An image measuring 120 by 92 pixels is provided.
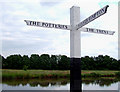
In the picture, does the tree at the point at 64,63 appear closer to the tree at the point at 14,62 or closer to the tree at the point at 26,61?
the tree at the point at 26,61

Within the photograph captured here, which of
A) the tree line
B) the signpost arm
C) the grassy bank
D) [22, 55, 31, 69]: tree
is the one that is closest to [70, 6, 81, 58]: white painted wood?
the signpost arm

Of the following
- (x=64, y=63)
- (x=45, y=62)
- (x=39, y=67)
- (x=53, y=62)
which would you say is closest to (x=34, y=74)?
(x=39, y=67)

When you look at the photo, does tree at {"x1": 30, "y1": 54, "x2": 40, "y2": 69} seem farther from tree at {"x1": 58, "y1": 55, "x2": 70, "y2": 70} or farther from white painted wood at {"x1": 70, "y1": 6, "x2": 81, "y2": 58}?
white painted wood at {"x1": 70, "y1": 6, "x2": 81, "y2": 58}

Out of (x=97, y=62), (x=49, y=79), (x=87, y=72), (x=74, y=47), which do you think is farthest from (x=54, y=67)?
(x=74, y=47)

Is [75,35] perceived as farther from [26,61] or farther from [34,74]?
[26,61]

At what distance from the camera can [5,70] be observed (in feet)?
13.2

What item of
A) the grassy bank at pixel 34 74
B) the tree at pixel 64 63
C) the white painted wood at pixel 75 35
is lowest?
the grassy bank at pixel 34 74

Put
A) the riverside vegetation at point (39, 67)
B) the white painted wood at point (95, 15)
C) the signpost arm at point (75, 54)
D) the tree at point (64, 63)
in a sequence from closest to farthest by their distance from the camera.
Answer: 1. the white painted wood at point (95, 15)
2. the signpost arm at point (75, 54)
3. the riverside vegetation at point (39, 67)
4. the tree at point (64, 63)

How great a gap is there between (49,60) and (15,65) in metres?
0.99

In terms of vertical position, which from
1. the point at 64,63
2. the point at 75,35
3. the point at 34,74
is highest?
the point at 75,35

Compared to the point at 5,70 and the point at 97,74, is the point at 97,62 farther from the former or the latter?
the point at 5,70

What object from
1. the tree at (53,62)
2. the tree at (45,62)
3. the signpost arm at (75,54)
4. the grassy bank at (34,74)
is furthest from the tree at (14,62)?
the signpost arm at (75,54)

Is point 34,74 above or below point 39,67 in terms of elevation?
below

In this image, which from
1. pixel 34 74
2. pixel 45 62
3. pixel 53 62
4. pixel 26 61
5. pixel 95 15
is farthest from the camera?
pixel 53 62
